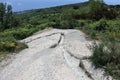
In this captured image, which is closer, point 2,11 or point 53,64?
point 53,64

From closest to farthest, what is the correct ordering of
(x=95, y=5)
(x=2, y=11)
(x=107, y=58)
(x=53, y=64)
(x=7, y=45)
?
(x=107, y=58), (x=53, y=64), (x=7, y=45), (x=95, y=5), (x=2, y=11)

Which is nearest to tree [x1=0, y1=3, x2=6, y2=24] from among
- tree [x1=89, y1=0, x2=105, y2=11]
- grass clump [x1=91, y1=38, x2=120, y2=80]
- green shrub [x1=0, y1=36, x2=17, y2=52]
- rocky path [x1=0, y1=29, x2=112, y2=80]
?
tree [x1=89, y1=0, x2=105, y2=11]

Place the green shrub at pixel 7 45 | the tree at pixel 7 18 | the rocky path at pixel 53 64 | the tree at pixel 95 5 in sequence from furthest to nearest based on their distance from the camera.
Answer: the tree at pixel 7 18 → the tree at pixel 95 5 → the green shrub at pixel 7 45 → the rocky path at pixel 53 64

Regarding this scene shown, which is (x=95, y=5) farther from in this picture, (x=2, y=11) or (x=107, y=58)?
(x=107, y=58)

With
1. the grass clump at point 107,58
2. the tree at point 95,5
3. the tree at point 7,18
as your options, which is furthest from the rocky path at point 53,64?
the tree at point 7,18

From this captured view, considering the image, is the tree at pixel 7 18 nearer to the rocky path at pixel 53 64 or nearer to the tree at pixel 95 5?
the tree at pixel 95 5

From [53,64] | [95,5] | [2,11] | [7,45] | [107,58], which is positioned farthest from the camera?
[2,11]

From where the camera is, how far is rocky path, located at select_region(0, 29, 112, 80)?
11.1 meters

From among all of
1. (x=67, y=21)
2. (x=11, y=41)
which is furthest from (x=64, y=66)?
(x=67, y=21)

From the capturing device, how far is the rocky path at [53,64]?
36.5ft

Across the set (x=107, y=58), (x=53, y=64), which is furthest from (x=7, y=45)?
(x=107, y=58)

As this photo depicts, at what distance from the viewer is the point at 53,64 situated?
1250 centimetres

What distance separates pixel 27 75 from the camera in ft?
37.6

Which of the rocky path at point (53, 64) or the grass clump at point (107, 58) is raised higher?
the grass clump at point (107, 58)
